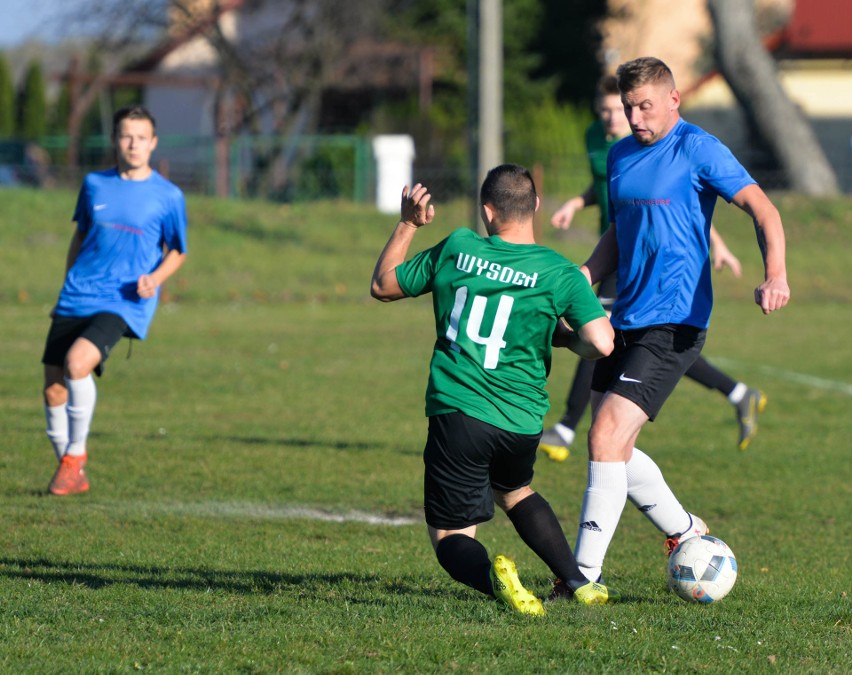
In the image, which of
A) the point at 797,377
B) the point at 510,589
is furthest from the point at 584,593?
the point at 797,377

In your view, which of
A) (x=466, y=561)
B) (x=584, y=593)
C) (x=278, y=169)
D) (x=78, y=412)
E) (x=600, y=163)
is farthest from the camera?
(x=278, y=169)

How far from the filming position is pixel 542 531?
4949 mm

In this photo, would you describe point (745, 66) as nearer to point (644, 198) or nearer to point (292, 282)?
point (292, 282)

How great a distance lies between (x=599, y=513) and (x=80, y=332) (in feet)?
11.9

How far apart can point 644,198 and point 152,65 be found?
3962 cm

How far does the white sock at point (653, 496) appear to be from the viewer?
18.2ft

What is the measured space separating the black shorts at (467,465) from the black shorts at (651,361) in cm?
75

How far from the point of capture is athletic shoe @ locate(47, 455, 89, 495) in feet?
24.3

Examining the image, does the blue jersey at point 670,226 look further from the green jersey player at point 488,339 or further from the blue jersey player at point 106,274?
the blue jersey player at point 106,274

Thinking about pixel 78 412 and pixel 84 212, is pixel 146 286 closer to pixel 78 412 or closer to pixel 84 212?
pixel 84 212

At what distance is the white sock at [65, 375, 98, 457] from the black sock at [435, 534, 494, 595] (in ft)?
11.0

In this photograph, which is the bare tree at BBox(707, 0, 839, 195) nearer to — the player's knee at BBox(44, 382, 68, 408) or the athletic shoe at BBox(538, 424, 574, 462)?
the athletic shoe at BBox(538, 424, 574, 462)

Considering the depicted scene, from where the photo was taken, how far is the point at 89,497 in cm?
736

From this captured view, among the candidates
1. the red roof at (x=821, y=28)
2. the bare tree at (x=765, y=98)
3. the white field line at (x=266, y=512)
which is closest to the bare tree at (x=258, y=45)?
the bare tree at (x=765, y=98)
